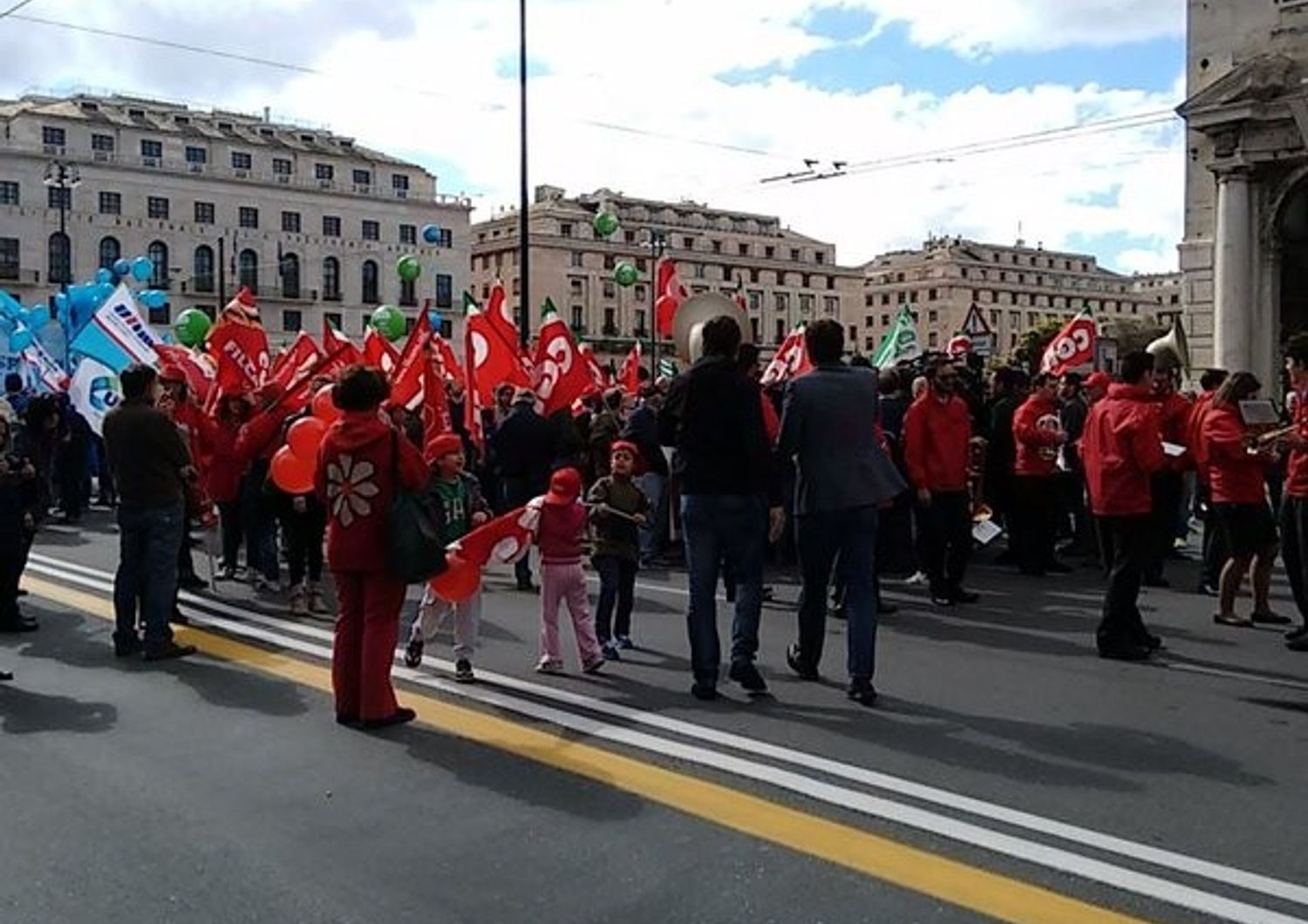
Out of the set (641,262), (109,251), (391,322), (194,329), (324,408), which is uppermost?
(641,262)

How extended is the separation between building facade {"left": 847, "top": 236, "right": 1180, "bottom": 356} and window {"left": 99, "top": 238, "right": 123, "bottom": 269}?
74447 mm

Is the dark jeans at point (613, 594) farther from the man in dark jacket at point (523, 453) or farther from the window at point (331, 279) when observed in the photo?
the window at point (331, 279)

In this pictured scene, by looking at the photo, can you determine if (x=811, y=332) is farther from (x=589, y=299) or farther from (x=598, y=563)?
(x=589, y=299)

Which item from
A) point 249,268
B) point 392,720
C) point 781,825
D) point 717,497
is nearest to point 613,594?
point 717,497

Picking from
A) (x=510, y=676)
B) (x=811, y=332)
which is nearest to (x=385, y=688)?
(x=510, y=676)

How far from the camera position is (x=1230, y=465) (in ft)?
31.4

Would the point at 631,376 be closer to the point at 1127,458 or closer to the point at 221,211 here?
the point at 1127,458

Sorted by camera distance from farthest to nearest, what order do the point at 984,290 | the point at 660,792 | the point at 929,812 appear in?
1. the point at 984,290
2. the point at 660,792
3. the point at 929,812

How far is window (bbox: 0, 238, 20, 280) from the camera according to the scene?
86625 millimetres

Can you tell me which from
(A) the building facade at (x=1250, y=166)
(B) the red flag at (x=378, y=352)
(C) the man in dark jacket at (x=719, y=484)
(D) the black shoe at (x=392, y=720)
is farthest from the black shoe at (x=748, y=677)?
(A) the building facade at (x=1250, y=166)

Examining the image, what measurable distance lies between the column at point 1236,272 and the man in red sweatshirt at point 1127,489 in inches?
917

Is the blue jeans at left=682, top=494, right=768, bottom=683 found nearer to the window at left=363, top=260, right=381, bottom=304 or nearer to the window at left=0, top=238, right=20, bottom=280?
the window at left=0, top=238, right=20, bottom=280

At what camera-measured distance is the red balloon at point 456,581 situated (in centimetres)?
741

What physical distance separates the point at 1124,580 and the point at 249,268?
Answer: 9485cm
